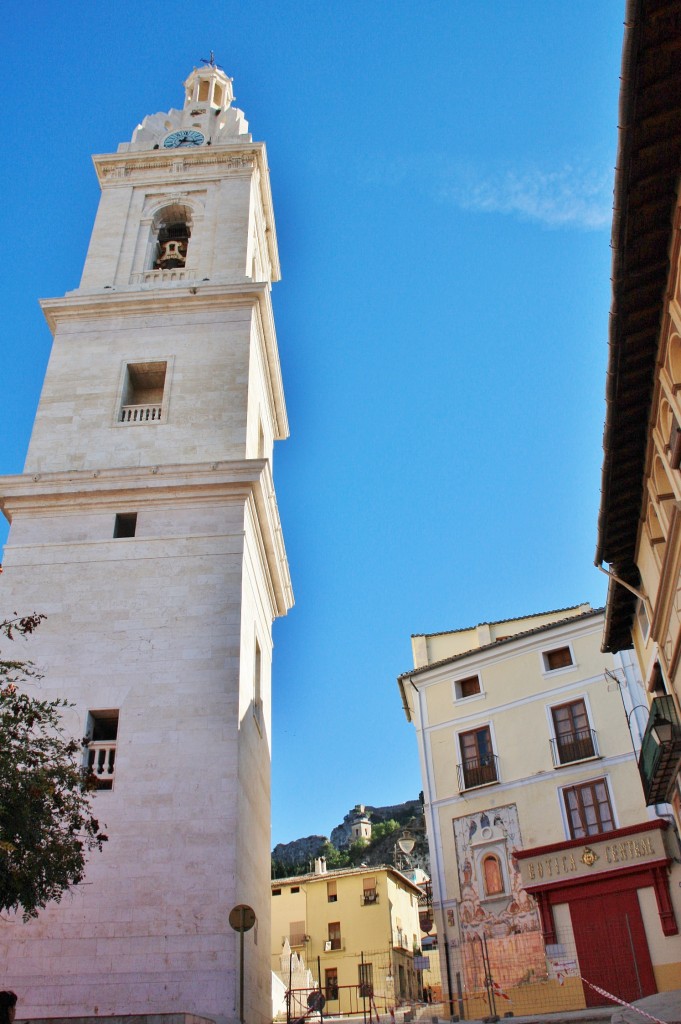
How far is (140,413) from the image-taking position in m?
22.5

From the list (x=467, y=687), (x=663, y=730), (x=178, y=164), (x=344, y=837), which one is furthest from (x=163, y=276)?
(x=344, y=837)

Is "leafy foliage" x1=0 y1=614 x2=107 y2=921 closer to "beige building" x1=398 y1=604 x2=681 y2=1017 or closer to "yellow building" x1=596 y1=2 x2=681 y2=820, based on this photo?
"yellow building" x1=596 y1=2 x2=681 y2=820

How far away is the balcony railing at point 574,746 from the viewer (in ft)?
86.7

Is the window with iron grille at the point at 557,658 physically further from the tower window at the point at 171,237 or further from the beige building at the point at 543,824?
the tower window at the point at 171,237

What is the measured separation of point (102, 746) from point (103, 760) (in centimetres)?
25

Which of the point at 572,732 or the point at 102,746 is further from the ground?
the point at 572,732

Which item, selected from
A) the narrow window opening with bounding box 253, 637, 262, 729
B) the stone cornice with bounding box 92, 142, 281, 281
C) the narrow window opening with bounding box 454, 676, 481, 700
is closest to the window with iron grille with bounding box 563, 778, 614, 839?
the narrow window opening with bounding box 454, 676, 481, 700

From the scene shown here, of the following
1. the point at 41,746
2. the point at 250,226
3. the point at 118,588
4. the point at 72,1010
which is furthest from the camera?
the point at 250,226

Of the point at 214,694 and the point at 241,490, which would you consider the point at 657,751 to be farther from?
the point at 241,490

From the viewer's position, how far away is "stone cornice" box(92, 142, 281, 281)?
95.0ft

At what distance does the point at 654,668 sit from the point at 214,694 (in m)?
8.02

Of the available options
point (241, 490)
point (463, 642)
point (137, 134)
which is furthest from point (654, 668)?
point (137, 134)

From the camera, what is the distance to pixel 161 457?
21453mm

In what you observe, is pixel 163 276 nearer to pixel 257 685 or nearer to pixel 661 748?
pixel 257 685
